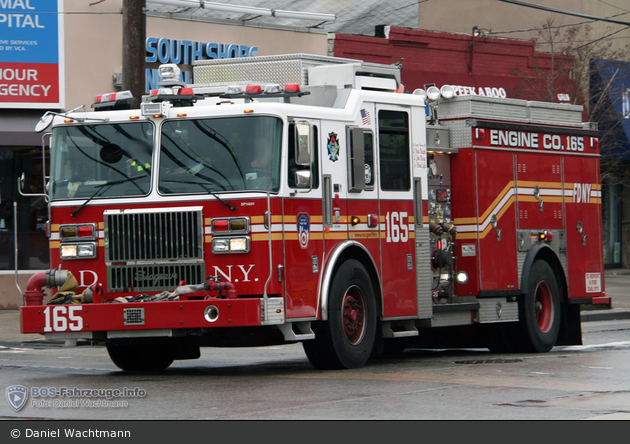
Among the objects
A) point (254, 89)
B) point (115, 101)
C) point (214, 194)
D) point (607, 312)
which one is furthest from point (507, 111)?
point (607, 312)

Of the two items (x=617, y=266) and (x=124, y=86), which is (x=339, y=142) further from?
(x=617, y=266)

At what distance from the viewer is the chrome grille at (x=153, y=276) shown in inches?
405

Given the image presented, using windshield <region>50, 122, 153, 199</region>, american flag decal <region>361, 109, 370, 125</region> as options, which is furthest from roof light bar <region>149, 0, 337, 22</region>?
windshield <region>50, 122, 153, 199</region>

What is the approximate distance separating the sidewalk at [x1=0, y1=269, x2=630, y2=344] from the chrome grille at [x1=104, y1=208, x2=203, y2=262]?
671 cm

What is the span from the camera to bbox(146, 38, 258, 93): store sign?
21953 millimetres

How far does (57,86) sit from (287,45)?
229 inches

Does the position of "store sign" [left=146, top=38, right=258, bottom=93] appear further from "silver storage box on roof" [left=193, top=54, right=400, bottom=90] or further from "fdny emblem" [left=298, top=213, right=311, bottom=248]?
"fdny emblem" [left=298, top=213, right=311, bottom=248]

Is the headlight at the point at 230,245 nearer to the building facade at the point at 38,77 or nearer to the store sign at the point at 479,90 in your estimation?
the building facade at the point at 38,77

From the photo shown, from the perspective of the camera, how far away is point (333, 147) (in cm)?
1090

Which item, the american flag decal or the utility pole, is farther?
the utility pole

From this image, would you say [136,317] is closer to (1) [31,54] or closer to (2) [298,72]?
(2) [298,72]

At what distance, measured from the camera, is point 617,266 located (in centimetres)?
3253

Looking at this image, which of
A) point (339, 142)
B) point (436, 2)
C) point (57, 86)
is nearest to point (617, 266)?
point (436, 2)

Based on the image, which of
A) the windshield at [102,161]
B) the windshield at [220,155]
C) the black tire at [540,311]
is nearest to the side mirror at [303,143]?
the windshield at [220,155]
